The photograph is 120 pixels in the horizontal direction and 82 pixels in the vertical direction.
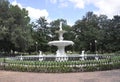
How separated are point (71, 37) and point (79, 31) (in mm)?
3154

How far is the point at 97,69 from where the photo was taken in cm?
2050

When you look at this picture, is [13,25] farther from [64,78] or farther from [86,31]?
[64,78]

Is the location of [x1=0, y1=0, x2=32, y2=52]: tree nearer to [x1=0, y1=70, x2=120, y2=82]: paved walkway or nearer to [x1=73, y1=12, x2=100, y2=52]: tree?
[x1=73, y1=12, x2=100, y2=52]: tree

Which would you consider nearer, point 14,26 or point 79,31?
point 14,26

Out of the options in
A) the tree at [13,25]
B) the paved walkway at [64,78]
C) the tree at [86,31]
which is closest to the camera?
the paved walkway at [64,78]

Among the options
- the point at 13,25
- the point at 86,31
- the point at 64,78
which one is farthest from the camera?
the point at 86,31

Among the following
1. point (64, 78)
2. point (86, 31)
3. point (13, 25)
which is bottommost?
point (64, 78)

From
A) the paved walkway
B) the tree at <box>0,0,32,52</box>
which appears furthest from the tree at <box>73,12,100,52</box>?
the paved walkway

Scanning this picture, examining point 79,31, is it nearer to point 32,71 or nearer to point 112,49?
point 112,49

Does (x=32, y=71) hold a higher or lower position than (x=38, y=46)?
lower

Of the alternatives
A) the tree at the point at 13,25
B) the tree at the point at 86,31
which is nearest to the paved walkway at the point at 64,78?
the tree at the point at 13,25

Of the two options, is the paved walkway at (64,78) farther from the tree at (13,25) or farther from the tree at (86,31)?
the tree at (86,31)

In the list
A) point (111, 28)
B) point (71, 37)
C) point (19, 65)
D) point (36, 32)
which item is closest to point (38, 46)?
point (36, 32)

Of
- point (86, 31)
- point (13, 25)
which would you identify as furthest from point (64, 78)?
point (86, 31)
